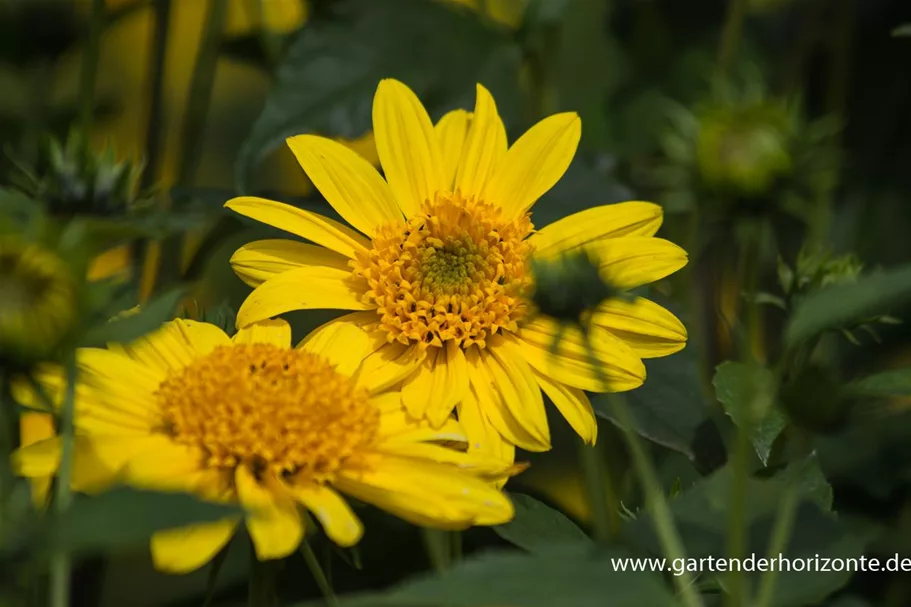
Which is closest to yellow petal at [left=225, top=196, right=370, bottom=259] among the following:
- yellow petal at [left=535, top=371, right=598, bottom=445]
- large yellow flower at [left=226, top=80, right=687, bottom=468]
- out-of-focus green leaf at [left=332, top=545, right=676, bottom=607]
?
large yellow flower at [left=226, top=80, right=687, bottom=468]

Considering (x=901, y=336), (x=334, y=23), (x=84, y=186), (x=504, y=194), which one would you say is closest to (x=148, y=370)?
(x=84, y=186)

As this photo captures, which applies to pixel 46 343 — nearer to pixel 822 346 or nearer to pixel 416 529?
pixel 416 529

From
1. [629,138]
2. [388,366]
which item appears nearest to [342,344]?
[388,366]

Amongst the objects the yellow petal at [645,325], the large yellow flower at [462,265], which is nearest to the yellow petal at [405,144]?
the large yellow flower at [462,265]

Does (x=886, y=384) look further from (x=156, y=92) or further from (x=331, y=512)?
(x=156, y=92)

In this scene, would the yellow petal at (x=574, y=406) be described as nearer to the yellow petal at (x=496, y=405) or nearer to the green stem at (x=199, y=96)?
the yellow petal at (x=496, y=405)

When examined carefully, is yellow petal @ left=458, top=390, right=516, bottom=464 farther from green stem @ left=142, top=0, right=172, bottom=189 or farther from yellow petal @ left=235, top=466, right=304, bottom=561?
green stem @ left=142, top=0, right=172, bottom=189
